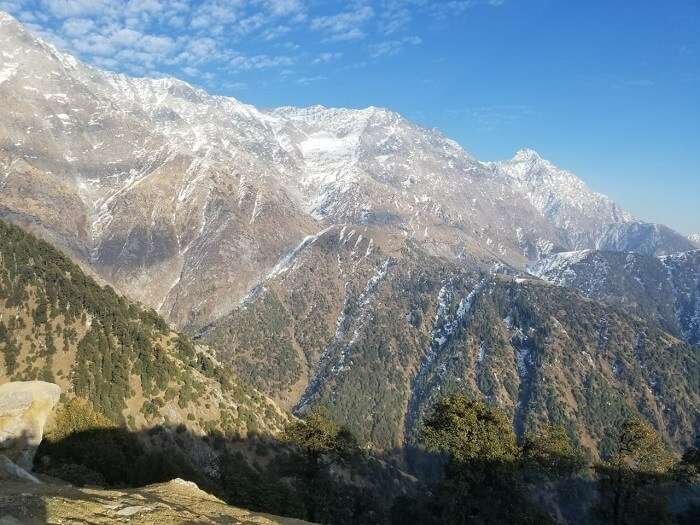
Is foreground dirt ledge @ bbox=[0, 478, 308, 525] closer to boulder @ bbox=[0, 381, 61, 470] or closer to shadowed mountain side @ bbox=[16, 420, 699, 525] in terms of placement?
shadowed mountain side @ bbox=[16, 420, 699, 525]

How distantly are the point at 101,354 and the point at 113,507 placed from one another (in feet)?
338

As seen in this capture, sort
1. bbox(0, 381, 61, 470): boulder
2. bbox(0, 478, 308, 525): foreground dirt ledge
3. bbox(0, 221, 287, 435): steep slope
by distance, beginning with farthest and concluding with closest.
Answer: bbox(0, 221, 287, 435): steep slope < bbox(0, 381, 61, 470): boulder < bbox(0, 478, 308, 525): foreground dirt ledge

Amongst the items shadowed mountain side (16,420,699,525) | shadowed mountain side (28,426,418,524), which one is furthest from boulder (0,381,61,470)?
shadowed mountain side (28,426,418,524)

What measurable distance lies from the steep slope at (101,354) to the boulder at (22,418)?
63.1 meters

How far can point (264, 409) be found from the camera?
505ft

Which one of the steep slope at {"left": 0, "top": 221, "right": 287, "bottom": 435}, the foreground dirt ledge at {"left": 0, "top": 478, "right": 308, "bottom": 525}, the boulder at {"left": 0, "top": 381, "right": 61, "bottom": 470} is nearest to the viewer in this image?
the foreground dirt ledge at {"left": 0, "top": 478, "right": 308, "bottom": 525}

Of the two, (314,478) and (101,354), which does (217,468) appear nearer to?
(314,478)

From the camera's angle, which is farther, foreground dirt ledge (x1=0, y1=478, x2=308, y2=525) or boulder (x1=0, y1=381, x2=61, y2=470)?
boulder (x1=0, y1=381, x2=61, y2=470)

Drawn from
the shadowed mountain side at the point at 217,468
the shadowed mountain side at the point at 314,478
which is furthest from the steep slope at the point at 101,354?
the shadowed mountain side at the point at 314,478

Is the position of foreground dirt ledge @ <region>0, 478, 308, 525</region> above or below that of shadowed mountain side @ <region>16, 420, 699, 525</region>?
above

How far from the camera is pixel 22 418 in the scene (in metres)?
35.2

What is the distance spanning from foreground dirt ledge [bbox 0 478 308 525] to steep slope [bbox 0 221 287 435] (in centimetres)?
8200

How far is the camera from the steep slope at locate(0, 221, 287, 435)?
102 metres

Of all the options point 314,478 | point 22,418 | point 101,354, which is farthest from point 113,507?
point 101,354
